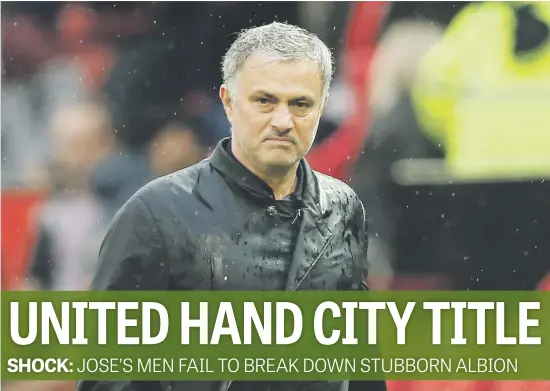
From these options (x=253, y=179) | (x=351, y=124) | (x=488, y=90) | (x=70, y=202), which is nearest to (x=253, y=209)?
(x=253, y=179)

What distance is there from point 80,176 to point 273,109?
2.16ft

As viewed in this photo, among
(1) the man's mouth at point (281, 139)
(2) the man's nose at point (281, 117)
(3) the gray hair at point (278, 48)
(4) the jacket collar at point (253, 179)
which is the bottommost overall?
(4) the jacket collar at point (253, 179)

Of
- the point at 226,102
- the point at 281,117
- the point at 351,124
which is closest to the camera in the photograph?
the point at 281,117

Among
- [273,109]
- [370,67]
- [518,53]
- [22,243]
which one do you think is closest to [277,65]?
[273,109]

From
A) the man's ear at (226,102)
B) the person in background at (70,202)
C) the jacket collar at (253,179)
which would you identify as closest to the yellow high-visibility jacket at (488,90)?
the jacket collar at (253,179)

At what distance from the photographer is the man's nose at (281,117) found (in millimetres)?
2250

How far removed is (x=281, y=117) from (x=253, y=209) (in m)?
0.28

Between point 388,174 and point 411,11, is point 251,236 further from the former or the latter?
point 411,11

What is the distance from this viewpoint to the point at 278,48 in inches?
90.4

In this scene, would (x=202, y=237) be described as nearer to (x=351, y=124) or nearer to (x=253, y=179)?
(x=253, y=179)

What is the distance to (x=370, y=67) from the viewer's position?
2.52 meters

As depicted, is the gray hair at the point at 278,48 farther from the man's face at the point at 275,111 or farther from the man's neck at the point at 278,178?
the man's neck at the point at 278,178

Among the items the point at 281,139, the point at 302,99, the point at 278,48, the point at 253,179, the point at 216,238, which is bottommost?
the point at 216,238

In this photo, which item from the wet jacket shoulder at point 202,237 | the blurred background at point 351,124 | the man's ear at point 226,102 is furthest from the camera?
the blurred background at point 351,124
